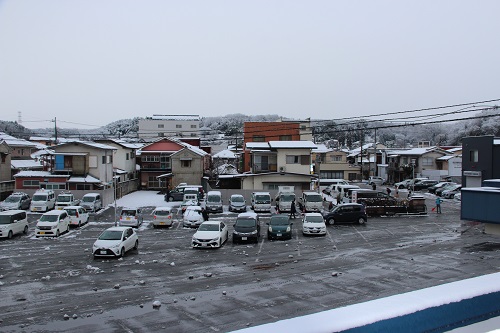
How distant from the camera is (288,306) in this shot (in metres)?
13.3

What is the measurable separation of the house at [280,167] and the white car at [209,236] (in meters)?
21.0

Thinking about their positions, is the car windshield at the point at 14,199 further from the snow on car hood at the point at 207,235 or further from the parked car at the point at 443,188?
the parked car at the point at 443,188

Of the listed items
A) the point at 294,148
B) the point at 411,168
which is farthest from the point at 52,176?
the point at 411,168

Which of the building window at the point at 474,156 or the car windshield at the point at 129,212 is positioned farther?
the building window at the point at 474,156

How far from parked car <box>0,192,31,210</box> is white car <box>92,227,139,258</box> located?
19569mm

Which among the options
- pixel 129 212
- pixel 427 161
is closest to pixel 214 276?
pixel 129 212

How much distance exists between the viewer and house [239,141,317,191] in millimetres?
45969

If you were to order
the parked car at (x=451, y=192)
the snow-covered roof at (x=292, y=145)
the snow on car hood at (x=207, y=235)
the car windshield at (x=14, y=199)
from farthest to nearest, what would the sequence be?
the parked car at (x=451, y=192)
the snow-covered roof at (x=292, y=145)
the car windshield at (x=14, y=199)
the snow on car hood at (x=207, y=235)

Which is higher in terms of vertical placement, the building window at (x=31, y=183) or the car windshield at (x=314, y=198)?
the building window at (x=31, y=183)

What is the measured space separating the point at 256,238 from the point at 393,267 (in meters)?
8.47

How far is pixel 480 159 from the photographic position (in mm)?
44969

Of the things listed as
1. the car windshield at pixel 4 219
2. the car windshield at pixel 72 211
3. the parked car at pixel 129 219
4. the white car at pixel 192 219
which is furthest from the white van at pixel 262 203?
the car windshield at pixel 4 219

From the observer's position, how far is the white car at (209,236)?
920 inches

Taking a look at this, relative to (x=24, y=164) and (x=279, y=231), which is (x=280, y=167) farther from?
(x=24, y=164)
